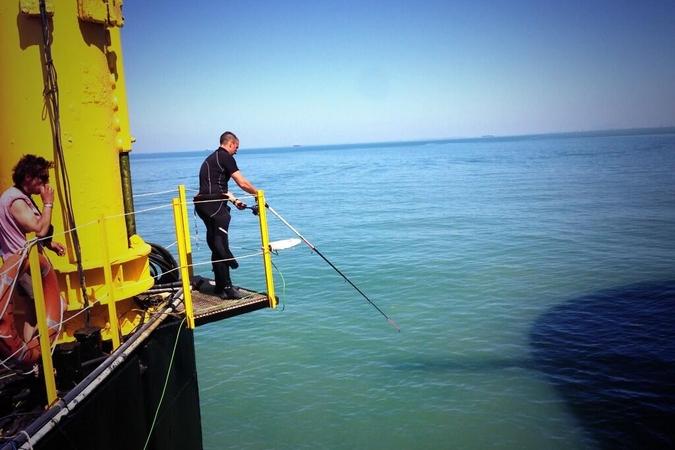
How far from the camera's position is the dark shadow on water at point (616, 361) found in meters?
7.43

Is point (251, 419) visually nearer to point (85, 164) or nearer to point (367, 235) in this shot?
point (85, 164)

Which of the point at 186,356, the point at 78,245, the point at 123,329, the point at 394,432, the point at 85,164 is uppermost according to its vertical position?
the point at 85,164

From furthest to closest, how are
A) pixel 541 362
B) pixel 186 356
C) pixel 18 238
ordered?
pixel 541 362 < pixel 186 356 < pixel 18 238

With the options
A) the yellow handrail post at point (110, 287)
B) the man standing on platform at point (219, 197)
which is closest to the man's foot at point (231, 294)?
the man standing on platform at point (219, 197)

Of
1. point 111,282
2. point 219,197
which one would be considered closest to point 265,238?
point 219,197

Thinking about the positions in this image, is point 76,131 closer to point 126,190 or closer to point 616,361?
point 126,190

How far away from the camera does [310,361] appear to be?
1035cm

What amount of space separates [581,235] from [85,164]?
21044 millimetres

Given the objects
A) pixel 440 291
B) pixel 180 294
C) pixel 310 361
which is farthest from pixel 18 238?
pixel 440 291

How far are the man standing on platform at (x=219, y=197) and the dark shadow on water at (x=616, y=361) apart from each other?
20.3ft

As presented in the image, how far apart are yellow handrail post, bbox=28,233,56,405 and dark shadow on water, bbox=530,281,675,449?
24.2ft

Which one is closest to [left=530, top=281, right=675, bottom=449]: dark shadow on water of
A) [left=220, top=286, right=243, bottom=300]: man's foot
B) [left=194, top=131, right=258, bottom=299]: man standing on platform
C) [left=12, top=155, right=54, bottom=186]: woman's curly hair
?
[left=220, top=286, right=243, bottom=300]: man's foot

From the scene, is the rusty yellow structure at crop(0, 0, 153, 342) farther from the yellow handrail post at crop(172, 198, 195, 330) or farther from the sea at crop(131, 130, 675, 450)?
the sea at crop(131, 130, 675, 450)

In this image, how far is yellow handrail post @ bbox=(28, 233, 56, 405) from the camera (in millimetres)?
3301
